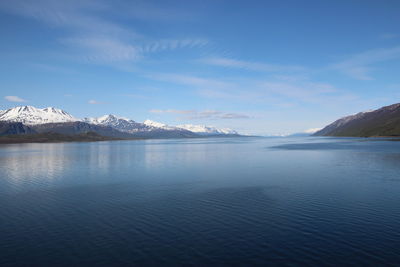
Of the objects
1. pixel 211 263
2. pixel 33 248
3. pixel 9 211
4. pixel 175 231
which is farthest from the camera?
pixel 9 211

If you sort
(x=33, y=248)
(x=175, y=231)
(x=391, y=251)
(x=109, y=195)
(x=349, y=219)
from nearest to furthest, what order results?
(x=391, y=251)
(x=33, y=248)
(x=175, y=231)
(x=349, y=219)
(x=109, y=195)

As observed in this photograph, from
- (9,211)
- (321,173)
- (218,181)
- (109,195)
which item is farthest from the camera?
(321,173)

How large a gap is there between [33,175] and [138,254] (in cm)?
4901

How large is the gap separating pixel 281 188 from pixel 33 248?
32.8 m

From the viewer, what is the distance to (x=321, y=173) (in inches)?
2251

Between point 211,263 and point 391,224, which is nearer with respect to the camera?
point 211,263

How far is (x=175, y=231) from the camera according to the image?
2536 cm

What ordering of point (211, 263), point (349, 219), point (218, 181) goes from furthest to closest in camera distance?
point (218, 181)
point (349, 219)
point (211, 263)

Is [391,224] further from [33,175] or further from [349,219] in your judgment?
[33,175]

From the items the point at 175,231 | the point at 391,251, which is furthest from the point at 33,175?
the point at 391,251

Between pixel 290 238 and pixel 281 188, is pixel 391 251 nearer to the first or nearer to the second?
pixel 290 238

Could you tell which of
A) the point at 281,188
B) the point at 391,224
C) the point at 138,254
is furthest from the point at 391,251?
the point at 281,188

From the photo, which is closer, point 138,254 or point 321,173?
point 138,254

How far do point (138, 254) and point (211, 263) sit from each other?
18.0 feet
